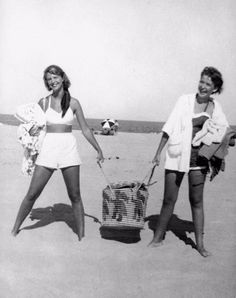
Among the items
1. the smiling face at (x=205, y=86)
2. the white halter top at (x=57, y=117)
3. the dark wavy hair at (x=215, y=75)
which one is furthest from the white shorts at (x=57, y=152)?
the dark wavy hair at (x=215, y=75)

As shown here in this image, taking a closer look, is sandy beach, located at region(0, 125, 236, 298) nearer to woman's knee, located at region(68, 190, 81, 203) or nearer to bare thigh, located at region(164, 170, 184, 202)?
woman's knee, located at region(68, 190, 81, 203)

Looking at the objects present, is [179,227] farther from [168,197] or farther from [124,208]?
[124,208]

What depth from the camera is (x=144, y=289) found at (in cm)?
371

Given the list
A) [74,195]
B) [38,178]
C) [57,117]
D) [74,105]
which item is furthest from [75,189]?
[74,105]

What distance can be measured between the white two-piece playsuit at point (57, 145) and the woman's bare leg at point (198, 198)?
1287 mm

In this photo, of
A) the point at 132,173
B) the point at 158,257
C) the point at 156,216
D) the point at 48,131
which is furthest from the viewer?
the point at 132,173

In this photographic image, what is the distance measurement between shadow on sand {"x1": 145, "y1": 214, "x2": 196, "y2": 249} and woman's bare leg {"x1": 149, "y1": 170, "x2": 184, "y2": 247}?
422 millimetres

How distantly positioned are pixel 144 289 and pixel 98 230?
1.71 m

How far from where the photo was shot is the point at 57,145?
15.3ft

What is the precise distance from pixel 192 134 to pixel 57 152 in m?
1.47

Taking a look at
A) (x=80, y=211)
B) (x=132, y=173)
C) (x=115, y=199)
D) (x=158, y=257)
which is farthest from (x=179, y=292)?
(x=132, y=173)


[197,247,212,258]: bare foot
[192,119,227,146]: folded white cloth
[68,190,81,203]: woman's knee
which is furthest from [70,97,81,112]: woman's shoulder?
[197,247,212,258]: bare foot

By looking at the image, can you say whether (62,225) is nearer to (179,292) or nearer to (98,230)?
(98,230)

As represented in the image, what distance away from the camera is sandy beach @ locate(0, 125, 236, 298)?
3693 millimetres
